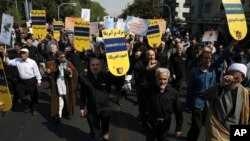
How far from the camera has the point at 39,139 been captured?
7422 mm

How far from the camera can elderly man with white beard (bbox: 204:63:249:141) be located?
13.6 ft

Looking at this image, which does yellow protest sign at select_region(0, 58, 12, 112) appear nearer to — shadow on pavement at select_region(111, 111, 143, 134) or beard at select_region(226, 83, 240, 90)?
shadow on pavement at select_region(111, 111, 143, 134)

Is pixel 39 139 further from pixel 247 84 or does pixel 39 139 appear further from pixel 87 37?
pixel 247 84

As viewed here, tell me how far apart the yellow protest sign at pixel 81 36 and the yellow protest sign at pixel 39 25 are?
251 cm

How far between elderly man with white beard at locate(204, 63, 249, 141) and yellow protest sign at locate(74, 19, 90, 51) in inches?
266

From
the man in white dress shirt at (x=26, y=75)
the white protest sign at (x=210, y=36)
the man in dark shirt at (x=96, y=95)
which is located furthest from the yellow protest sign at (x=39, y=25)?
the man in dark shirt at (x=96, y=95)

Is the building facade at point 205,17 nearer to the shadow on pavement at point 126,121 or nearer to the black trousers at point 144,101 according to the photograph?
the shadow on pavement at point 126,121

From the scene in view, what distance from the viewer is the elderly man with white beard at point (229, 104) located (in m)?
4.14

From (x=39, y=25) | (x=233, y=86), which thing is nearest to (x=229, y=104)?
(x=233, y=86)

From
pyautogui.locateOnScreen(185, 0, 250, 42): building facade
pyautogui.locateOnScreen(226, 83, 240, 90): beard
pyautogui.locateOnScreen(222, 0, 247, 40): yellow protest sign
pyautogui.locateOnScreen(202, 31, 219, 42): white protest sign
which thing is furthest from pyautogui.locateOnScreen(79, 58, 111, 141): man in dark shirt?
pyautogui.locateOnScreen(185, 0, 250, 42): building facade

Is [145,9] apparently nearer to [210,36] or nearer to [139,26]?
[210,36]

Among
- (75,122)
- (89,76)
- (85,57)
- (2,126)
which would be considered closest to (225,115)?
(89,76)

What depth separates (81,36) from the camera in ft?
35.8

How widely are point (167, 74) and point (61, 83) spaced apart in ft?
12.9
